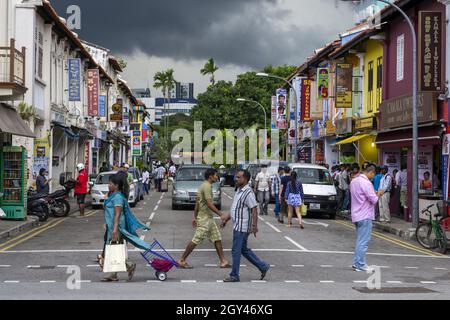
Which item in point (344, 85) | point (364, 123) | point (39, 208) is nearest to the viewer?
point (39, 208)

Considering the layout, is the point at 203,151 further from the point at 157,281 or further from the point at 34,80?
the point at 157,281

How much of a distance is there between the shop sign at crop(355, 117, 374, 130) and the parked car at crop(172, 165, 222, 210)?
7214mm

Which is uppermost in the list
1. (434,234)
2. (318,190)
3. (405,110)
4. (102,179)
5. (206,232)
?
(405,110)

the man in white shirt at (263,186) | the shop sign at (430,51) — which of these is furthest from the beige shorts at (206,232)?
the man in white shirt at (263,186)

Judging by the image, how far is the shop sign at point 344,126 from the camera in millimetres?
34700

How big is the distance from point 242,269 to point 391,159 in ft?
57.1

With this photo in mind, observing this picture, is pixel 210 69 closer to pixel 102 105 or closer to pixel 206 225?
pixel 102 105

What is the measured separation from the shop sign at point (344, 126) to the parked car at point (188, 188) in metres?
8.68

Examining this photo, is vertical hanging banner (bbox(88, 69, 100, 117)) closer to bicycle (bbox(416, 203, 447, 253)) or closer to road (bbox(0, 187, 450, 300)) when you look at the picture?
road (bbox(0, 187, 450, 300))

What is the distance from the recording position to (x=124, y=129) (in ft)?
219

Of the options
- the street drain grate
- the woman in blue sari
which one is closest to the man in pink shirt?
the street drain grate

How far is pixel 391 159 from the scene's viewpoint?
29156 mm

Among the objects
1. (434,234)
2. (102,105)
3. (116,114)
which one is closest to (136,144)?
(116,114)

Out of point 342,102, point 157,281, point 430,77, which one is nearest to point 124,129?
point 342,102
